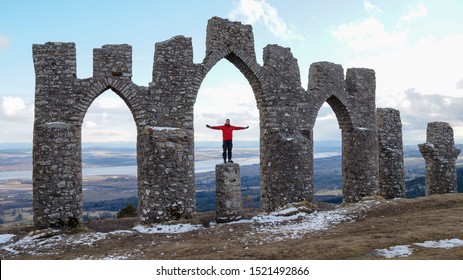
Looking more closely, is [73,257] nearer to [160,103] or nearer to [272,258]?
[272,258]

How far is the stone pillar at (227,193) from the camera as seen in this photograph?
14.3 meters

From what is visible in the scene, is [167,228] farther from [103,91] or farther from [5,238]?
[103,91]

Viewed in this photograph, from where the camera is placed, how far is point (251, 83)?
59.6 feet

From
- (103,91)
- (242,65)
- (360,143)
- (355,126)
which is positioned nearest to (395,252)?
(242,65)

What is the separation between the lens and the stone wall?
1438 cm

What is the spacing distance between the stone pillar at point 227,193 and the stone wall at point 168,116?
1582 millimetres

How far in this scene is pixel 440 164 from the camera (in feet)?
Result: 69.7

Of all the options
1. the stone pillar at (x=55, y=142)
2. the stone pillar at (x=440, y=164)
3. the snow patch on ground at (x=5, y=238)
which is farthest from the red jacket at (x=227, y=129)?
the stone pillar at (x=440, y=164)

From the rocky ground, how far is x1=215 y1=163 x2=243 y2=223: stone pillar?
1.40 ft

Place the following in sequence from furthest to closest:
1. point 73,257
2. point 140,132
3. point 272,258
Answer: point 140,132
point 73,257
point 272,258

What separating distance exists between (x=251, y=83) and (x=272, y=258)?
10.7 m

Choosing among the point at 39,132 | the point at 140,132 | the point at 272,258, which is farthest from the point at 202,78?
the point at 272,258

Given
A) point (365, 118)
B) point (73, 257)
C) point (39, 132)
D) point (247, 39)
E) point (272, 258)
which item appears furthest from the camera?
point (365, 118)

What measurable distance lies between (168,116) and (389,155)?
1159cm
